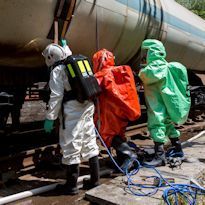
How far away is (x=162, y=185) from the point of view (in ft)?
12.0

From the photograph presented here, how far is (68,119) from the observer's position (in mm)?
3580

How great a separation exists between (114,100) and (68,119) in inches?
27.9

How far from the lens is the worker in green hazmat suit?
440 cm

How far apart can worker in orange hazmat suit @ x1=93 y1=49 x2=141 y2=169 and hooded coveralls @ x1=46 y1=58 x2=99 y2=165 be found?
1.49ft

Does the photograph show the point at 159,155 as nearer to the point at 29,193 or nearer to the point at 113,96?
the point at 113,96

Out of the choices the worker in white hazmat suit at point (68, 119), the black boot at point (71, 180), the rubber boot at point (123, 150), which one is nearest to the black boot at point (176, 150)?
the rubber boot at point (123, 150)

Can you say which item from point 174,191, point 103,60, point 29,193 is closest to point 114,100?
point 103,60

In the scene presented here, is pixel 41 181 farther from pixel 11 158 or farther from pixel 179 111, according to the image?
pixel 179 111

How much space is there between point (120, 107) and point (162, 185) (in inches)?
39.6

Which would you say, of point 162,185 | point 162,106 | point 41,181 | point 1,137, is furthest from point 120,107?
point 1,137

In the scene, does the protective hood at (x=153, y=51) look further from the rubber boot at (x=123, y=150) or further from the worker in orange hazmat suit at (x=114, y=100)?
the rubber boot at (x=123, y=150)

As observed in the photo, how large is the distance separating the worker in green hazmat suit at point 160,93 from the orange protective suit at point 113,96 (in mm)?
399

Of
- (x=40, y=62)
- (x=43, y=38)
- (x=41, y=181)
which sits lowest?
(x=41, y=181)

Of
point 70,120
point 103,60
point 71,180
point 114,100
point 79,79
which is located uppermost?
point 103,60
